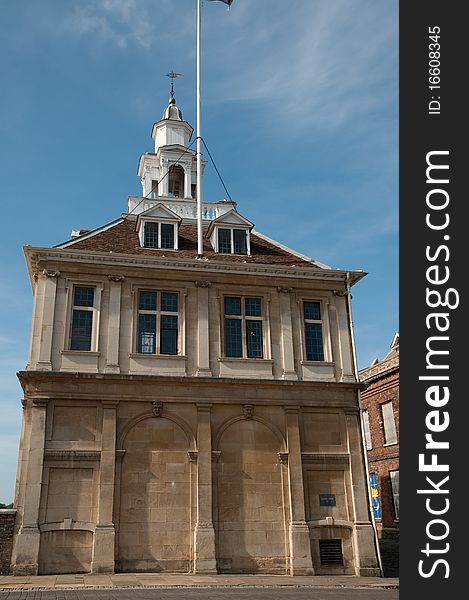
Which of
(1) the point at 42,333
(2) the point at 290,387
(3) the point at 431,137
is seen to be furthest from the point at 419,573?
(1) the point at 42,333

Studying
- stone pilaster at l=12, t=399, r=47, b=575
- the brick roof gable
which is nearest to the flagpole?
the brick roof gable

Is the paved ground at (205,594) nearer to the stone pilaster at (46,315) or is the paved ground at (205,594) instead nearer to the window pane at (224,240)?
the stone pilaster at (46,315)

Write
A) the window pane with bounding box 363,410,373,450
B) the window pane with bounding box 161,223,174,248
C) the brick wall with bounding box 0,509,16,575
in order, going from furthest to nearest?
the window pane with bounding box 363,410,373,450
the window pane with bounding box 161,223,174,248
the brick wall with bounding box 0,509,16,575

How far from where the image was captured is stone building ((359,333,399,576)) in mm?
31609

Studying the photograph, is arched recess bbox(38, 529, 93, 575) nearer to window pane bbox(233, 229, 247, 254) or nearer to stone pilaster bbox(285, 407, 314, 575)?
stone pilaster bbox(285, 407, 314, 575)

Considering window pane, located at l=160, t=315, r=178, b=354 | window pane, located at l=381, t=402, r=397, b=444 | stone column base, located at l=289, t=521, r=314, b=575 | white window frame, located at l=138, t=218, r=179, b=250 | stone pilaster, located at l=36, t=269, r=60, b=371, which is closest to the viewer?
stone column base, located at l=289, t=521, r=314, b=575

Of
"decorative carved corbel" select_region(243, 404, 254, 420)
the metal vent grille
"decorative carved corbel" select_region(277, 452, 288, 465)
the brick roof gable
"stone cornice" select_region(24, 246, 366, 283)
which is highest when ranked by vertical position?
the brick roof gable

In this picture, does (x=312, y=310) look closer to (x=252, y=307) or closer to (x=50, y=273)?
(x=252, y=307)

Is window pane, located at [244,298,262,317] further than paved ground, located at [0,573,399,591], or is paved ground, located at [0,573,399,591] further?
window pane, located at [244,298,262,317]

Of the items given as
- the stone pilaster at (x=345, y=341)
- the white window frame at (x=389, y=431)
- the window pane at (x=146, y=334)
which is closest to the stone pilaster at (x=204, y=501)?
the window pane at (x=146, y=334)

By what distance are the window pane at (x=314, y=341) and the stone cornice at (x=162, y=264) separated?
211 centimetres

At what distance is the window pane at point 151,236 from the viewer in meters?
27.4

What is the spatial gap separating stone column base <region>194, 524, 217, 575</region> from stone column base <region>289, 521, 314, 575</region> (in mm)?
2900

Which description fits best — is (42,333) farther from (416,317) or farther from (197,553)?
(416,317)
